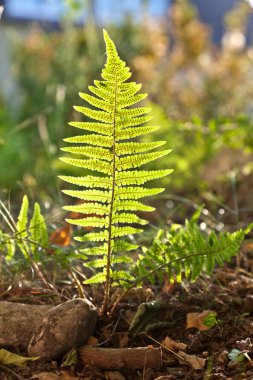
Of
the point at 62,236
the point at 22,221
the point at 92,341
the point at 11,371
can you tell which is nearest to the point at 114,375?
the point at 92,341

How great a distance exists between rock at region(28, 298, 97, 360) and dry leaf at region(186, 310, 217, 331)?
30cm

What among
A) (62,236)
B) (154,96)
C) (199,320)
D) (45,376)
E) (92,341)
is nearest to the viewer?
(45,376)

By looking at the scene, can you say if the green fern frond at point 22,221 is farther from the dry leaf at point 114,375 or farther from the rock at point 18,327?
the dry leaf at point 114,375

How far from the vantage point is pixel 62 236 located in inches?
85.8

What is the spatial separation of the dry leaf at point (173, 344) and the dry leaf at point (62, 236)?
2.08 feet

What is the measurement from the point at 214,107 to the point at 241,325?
16.3 feet

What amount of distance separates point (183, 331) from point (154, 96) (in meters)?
5.06

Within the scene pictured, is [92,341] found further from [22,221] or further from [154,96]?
[154,96]

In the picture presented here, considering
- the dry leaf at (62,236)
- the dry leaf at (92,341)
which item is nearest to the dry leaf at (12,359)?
the dry leaf at (92,341)

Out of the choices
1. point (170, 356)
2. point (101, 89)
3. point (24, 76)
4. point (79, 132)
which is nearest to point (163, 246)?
point (170, 356)

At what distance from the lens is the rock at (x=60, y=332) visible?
5.06 feet

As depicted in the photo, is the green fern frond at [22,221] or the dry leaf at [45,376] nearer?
the dry leaf at [45,376]

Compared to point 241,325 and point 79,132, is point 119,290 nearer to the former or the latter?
point 241,325

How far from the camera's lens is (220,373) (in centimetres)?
150
